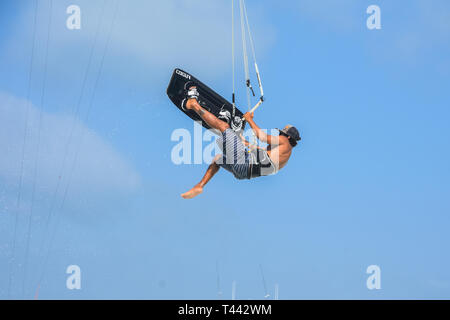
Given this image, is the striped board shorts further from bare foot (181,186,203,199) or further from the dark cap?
the dark cap

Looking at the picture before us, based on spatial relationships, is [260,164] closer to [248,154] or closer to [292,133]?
[248,154]

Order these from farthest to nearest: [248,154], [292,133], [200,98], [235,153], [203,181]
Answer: [200,98] < [203,181] < [292,133] < [248,154] < [235,153]

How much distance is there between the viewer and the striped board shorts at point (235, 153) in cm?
1190

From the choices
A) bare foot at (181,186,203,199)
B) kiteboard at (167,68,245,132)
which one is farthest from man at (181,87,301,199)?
kiteboard at (167,68,245,132)

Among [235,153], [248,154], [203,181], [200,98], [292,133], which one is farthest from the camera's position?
[200,98]

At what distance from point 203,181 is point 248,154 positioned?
3.47 ft

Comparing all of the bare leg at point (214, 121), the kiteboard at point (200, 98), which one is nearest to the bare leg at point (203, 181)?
the bare leg at point (214, 121)

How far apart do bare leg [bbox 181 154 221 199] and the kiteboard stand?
1716 millimetres

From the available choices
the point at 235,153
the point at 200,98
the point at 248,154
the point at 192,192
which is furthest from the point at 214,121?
the point at 200,98

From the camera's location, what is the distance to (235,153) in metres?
11.9

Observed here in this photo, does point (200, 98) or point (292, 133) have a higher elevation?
point (200, 98)
